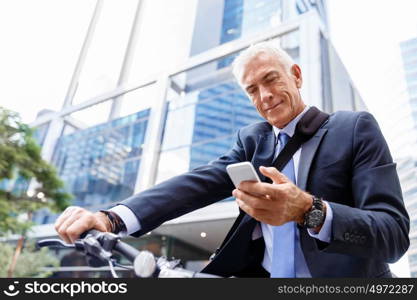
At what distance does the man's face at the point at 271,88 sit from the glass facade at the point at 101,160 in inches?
229

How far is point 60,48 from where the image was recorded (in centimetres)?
604

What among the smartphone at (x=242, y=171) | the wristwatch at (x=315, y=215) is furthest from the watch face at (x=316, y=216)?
the smartphone at (x=242, y=171)

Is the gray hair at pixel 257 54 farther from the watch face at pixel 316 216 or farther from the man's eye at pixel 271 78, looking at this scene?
the watch face at pixel 316 216

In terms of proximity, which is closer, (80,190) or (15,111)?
(15,111)

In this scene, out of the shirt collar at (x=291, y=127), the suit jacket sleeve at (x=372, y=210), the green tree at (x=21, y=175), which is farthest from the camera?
the green tree at (x=21, y=175)

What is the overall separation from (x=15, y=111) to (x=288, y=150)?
4.78 meters

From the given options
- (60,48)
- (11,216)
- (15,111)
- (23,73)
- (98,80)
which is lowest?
(11,216)

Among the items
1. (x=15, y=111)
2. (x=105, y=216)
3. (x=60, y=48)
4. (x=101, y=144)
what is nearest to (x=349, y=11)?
(x=105, y=216)

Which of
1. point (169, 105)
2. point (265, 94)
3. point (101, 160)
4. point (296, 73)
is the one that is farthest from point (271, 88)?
point (101, 160)

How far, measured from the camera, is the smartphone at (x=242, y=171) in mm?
371

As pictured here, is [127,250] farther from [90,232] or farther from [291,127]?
[291,127]

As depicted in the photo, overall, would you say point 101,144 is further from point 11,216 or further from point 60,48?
point 11,216

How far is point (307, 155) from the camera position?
665 millimetres

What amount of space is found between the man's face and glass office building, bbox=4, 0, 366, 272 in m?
3.62
